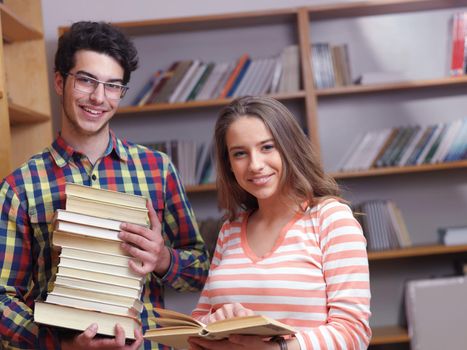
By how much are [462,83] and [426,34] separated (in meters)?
0.35

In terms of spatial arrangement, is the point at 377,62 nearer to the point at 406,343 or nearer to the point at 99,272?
the point at 406,343

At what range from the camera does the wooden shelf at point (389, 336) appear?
3.48 m

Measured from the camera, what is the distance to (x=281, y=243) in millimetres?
1531

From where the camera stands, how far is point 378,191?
3.83m

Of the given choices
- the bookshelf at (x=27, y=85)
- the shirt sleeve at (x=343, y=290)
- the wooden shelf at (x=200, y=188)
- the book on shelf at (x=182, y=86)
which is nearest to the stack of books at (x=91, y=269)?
the shirt sleeve at (x=343, y=290)

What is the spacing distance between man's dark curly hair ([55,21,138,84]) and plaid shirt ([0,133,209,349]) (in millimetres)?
218

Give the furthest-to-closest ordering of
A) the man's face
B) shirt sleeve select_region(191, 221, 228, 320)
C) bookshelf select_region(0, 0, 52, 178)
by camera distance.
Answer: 1. bookshelf select_region(0, 0, 52, 178)
2. the man's face
3. shirt sleeve select_region(191, 221, 228, 320)

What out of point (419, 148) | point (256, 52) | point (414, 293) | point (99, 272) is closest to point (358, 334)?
point (414, 293)

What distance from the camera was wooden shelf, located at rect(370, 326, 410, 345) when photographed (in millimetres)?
3482

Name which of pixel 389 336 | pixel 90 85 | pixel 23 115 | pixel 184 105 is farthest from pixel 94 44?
pixel 389 336

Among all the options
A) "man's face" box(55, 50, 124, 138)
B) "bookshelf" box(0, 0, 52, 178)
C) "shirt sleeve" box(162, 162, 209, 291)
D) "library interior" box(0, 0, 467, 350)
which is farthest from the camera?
"library interior" box(0, 0, 467, 350)

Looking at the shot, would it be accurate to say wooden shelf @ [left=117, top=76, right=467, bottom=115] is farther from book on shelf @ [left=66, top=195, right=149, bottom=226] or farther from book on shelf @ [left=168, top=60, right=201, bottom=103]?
book on shelf @ [left=66, top=195, right=149, bottom=226]

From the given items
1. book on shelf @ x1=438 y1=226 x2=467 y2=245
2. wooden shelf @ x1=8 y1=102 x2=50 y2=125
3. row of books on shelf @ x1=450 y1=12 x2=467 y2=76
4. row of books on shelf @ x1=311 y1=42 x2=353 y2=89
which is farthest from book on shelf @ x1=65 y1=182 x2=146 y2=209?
row of books on shelf @ x1=450 y1=12 x2=467 y2=76

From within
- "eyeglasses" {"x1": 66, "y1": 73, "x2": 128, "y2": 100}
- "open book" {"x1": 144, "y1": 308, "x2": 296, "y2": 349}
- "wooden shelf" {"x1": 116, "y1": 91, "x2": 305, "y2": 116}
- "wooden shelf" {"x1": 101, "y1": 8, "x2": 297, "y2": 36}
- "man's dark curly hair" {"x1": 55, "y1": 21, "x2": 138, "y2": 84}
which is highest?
"wooden shelf" {"x1": 101, "y1": 8, "x2": 297, "y2": 36}
